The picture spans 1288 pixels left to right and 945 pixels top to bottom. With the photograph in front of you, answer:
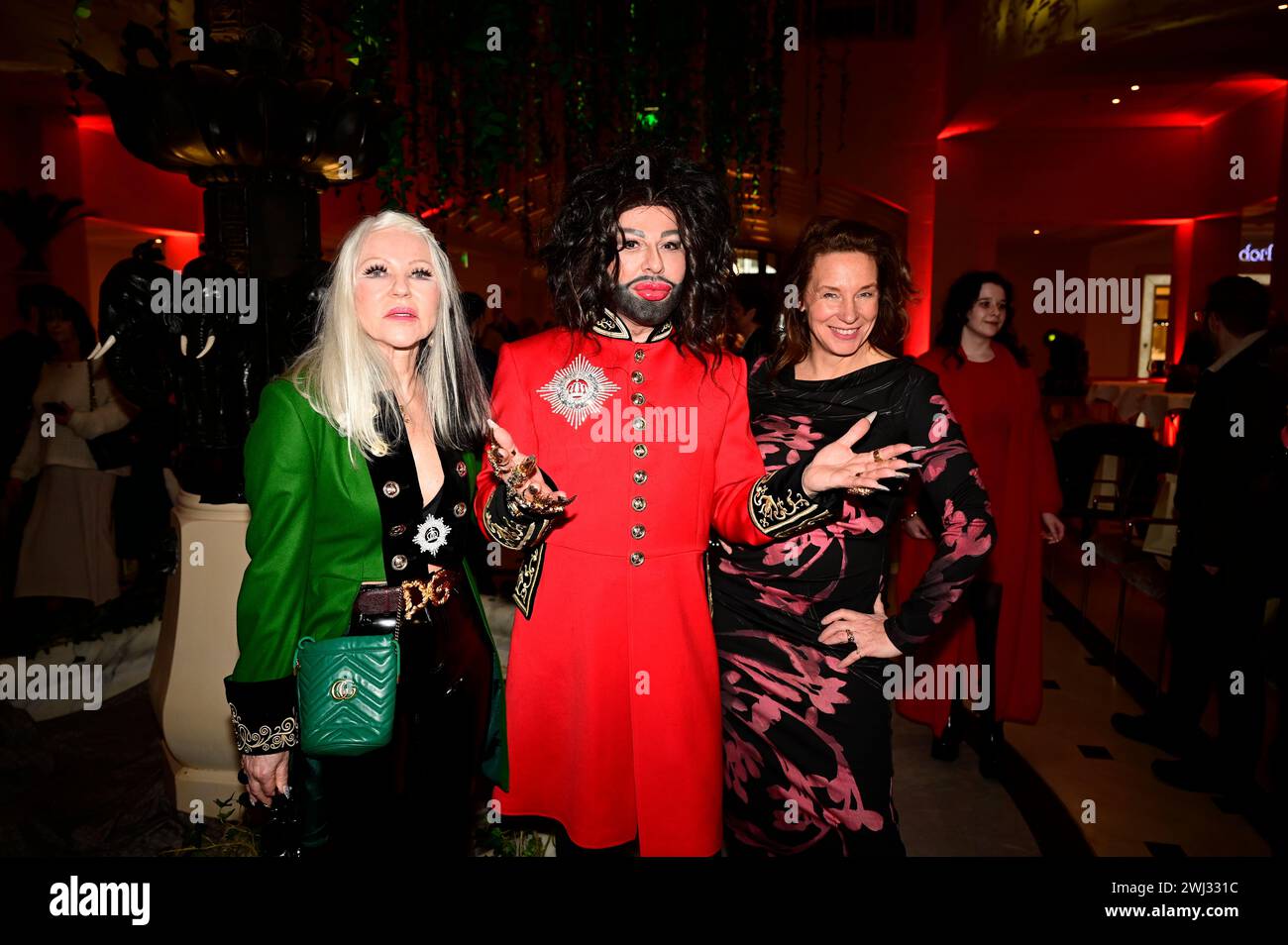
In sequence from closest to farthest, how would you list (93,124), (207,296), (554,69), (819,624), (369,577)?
(369,577)
(819,624)
(207,296)
(554,69)
(93,124)

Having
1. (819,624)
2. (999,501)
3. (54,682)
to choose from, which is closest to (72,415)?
(54,682)

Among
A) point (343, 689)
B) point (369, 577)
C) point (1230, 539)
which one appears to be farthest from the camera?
point (1230, 539)

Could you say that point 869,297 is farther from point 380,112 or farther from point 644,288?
point 380,112

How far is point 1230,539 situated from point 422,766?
3.02 metres

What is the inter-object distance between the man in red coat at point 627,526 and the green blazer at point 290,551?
0.26 metres

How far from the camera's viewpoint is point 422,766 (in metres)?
1.67

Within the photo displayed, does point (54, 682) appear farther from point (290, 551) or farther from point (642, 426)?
point (642, 426)

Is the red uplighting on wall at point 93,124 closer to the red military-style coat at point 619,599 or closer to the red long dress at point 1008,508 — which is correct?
the red long dress at point 1008,508

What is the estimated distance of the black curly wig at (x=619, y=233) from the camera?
1.83 metres

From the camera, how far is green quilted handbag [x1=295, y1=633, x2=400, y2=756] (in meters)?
1.49

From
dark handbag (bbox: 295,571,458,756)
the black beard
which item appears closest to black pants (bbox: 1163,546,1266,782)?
the black beard

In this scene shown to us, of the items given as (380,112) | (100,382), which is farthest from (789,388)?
(100,382)

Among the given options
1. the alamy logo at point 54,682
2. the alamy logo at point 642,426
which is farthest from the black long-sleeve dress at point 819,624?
the alamy logo at point 54,682
